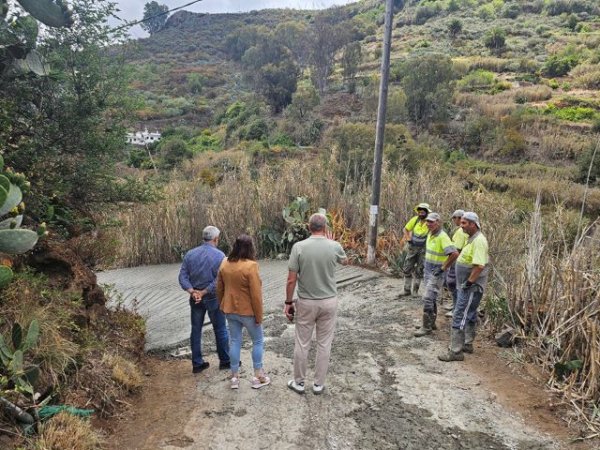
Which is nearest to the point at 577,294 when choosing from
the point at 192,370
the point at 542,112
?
the point at 192,370

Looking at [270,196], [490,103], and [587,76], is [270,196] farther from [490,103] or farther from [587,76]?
[587,76]

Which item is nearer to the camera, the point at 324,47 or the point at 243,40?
the point at 324,47

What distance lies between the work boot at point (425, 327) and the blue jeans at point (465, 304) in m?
0.73

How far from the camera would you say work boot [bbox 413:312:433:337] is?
6.65 meters

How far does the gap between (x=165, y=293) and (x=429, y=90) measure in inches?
1115

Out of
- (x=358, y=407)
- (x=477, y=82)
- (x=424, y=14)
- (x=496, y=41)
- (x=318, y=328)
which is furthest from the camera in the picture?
(x=424, y=14)

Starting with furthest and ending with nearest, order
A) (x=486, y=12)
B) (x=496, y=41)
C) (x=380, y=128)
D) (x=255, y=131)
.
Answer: (x=486, y=12) → (x=496, y=41) → (x=255, y=131) → (x=380, y=128)

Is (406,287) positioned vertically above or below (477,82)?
below

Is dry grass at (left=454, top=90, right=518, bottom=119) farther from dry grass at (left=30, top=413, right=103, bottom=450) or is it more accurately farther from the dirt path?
dry grass at (left=30, top=413, right=103, bottom=450)

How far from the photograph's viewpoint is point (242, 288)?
181 inches

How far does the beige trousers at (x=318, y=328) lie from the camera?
4664 millimetres

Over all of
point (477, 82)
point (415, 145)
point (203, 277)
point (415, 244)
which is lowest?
point (415, 244)

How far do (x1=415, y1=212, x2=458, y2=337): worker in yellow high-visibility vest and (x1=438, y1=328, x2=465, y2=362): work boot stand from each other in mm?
711

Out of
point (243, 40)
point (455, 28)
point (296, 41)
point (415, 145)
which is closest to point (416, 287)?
point (415, 145)
